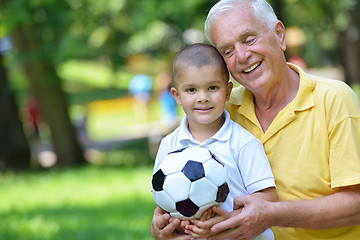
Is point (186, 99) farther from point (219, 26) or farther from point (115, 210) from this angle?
point (115, 210)

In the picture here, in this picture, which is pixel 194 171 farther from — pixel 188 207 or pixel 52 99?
pixel 52 99

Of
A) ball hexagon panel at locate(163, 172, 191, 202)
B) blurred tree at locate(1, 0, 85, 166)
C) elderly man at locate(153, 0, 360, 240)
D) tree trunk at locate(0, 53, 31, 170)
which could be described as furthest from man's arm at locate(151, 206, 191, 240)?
tree trunk at locate(0, 53, 31, 170)

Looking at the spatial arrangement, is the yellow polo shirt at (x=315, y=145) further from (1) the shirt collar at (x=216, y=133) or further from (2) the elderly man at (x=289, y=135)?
(1) the shirt collar at (x=216, y=133)

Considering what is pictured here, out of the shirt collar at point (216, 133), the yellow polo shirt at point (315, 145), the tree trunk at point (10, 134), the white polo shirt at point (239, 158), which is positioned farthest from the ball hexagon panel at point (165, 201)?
the tree trunk at point (10, 134)

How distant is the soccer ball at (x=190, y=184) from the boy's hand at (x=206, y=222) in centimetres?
2

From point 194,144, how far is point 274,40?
0.63 m

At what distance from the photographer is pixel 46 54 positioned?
12000 millimetres

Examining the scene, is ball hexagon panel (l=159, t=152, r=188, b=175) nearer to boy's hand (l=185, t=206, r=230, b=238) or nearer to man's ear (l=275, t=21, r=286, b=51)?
boy's hand (l=185, t=206, r=230, b=238)

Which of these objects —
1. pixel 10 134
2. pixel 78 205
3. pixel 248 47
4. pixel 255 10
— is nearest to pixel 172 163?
pixel 248 47

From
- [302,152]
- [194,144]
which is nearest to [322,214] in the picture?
[302,152]

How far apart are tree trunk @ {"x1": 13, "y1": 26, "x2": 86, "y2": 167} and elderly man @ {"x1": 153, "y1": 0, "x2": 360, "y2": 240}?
1028 centimetres

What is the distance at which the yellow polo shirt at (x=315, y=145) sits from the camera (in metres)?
2.50

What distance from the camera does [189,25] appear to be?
40.1 ft

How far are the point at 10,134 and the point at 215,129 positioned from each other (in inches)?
469
